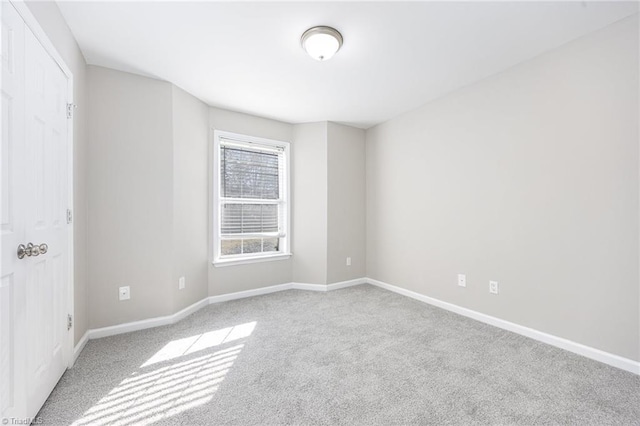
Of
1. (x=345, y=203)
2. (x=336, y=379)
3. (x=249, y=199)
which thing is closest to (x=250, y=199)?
(x=249, y=199)

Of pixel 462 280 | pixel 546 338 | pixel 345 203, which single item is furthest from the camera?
pixel 345 203

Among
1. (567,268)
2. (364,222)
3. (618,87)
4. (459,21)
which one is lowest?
(567,268)

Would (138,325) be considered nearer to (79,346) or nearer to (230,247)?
(79,346)

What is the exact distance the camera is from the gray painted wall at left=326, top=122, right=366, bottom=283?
3990 millimetres

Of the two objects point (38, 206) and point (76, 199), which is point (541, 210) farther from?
point (76, 199)

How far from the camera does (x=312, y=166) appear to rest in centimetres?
402

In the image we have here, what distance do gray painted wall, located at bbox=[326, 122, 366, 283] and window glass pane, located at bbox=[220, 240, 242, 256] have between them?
1.23 m

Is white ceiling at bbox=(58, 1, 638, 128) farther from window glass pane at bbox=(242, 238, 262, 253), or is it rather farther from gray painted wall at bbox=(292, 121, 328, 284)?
window glass pane at bbox=(242, 238, 262, 253)

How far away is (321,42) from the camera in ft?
6.84

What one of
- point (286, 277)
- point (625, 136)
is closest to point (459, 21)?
point (625, 136)

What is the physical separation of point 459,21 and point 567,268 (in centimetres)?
206

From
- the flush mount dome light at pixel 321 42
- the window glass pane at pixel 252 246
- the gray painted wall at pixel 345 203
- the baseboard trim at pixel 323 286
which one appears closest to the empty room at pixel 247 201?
the flush mount dome light at pixel 321 42

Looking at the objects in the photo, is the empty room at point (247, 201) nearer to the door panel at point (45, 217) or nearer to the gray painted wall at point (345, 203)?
the door panel at point (45, 217)

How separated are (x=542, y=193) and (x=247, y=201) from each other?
125 inches
